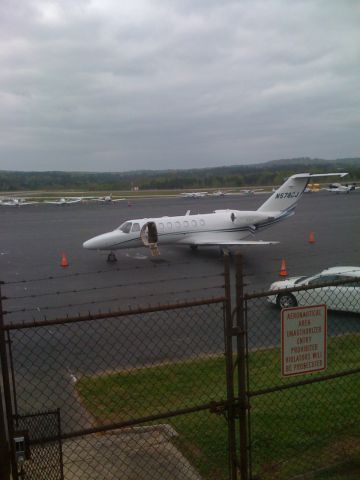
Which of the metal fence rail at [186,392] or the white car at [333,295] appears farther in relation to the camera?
the white car at [333,295]

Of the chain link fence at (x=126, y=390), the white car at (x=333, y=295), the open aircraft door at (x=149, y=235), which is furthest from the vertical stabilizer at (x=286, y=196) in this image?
the chain link fence at (x=126, y=390)

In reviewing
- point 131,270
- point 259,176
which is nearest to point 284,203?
point 131,270

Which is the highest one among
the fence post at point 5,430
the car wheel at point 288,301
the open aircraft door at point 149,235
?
the fence post at point 5,430

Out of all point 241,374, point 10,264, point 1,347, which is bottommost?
point 10,264

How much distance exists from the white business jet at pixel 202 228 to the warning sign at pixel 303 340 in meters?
18.6

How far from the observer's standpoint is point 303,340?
16.1 feet

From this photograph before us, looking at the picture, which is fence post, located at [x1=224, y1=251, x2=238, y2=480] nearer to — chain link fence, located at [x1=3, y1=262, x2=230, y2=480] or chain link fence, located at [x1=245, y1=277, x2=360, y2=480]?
chain link fence, located at [x1=3, y1=262, x2=230, y2=480]

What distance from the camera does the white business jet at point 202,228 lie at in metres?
24.1

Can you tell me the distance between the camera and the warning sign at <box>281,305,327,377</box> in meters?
4.79

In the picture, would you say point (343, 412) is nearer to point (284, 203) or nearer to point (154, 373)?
point (154, 373)

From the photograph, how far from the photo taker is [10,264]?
25375 millimetres

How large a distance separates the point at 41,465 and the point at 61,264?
64.7ft

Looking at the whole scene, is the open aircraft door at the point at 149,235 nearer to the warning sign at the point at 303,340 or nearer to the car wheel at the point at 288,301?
the car wheel at the point at 288,301

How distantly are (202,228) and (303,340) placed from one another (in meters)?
20.7
